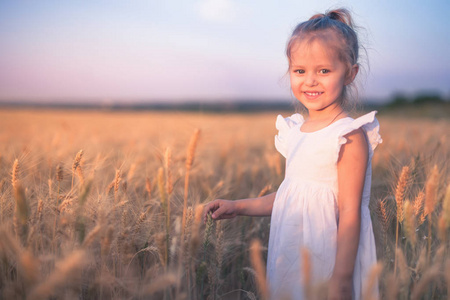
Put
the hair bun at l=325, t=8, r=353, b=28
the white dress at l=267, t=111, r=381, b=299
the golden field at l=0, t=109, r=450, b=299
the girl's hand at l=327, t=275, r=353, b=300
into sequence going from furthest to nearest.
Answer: the hair bun at l=325, t=8, r=353, b=28 < the white dress at l=267, t=111, r=381, b=299 < the girl's hand at l=327, t=275, r=353, b=300 < the golden field at l=0, t=109, r=450, b=299

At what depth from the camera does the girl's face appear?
1.26 metres

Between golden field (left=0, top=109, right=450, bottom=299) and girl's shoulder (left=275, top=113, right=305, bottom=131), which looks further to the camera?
girl's shoulder (left=275, top=113, right=305, bottom=131)

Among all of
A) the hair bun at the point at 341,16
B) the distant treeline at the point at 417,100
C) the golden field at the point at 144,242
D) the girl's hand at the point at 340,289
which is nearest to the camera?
the golden field at the point at 144,242

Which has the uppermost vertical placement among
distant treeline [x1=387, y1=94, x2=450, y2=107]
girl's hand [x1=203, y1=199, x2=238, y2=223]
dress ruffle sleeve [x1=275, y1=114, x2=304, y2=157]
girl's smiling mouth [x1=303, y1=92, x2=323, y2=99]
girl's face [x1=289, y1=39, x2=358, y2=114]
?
distant treeline [x1=387, y1=94, x2=450, y2=107]

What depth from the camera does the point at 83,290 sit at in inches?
48.6

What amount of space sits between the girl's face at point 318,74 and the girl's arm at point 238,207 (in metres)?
0.48

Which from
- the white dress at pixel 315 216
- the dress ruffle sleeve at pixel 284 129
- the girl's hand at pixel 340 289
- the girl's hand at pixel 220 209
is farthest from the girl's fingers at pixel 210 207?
the girl's hand at pixel 340 289

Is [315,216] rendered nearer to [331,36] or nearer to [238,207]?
[238,207]

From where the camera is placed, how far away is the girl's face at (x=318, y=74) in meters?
1.26

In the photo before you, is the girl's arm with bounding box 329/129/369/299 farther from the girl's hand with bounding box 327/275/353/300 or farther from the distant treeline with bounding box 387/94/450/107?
the distant treeline with bounding box 387/94/450/107

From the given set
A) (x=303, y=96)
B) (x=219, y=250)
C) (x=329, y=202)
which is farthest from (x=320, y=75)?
(x=219, y=250)

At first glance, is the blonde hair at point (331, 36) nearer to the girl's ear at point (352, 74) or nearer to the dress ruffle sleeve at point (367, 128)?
the girl's ear at point (352, 74)

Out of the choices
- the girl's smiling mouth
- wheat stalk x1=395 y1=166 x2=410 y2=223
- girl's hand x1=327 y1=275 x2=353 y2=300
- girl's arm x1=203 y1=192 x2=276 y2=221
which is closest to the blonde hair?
the girl's smiling mouth

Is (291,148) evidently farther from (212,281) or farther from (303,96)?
(212,281)
